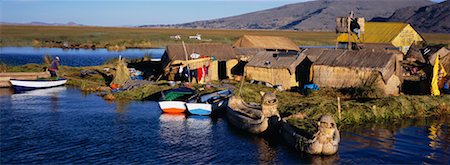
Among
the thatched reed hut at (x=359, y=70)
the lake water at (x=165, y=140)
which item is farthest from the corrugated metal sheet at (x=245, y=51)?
the lake water at (x=165, y=140)

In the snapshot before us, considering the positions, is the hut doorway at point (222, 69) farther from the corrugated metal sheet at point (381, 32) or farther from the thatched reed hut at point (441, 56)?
the corrugated metal sheet at point (381, 32)

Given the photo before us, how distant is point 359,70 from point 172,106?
13.0 m

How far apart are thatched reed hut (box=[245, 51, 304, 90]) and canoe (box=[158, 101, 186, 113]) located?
30.1 feet

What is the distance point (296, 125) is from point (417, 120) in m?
9.69

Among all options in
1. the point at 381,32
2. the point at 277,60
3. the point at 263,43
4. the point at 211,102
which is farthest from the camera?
the point at 381,32

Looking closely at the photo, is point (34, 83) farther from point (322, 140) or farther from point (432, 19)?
point (432, 19)

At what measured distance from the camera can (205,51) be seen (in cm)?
4450

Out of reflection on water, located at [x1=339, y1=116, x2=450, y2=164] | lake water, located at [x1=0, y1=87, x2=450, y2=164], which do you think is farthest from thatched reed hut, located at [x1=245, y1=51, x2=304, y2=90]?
reflection on water, located at [x1=339, y1=116, x2=450, y2=164]

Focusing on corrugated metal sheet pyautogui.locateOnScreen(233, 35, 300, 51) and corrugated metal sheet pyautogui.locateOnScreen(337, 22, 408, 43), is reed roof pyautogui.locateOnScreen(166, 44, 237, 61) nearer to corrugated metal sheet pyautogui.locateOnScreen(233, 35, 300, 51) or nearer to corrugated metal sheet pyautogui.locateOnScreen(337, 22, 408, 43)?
corrugated metal sheet pyautogui.locateOnScreen(233, 35, 300, 51)

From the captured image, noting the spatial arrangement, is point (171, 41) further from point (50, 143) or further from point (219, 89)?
point (50, 143)

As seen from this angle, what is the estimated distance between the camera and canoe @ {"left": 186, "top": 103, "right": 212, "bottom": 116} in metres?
31.0

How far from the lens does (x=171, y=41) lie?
104 m

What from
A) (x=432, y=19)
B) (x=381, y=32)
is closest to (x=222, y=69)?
(x=381, y=32)

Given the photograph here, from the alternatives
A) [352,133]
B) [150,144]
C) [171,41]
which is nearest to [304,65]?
[352,133]
